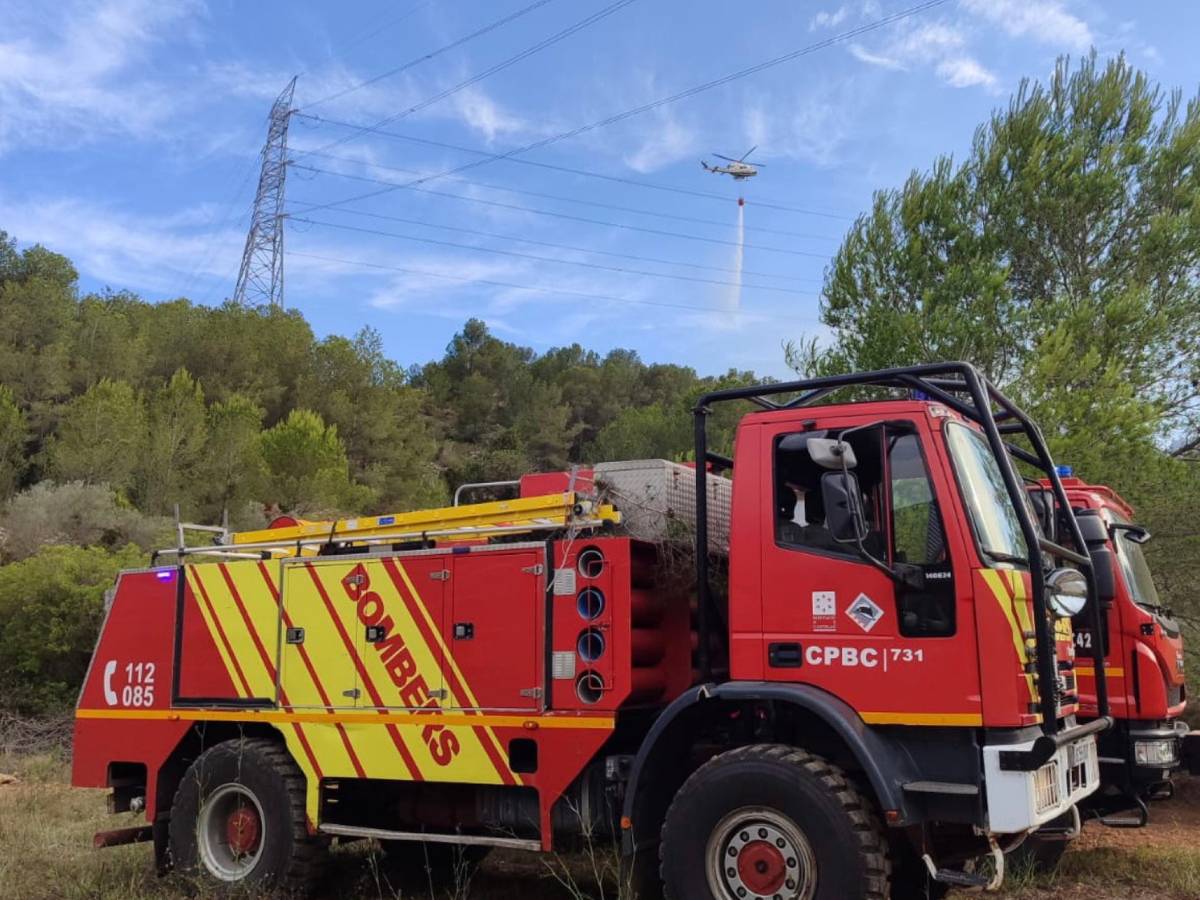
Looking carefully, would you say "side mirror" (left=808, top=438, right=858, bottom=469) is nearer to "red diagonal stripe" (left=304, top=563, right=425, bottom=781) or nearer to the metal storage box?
the metal storage box

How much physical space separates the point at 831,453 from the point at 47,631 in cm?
1545

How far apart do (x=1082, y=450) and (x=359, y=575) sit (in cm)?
1035

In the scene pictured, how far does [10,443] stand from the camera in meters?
27.1

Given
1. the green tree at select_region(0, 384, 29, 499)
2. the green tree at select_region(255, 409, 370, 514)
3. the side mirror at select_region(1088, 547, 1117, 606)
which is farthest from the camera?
the green tree at select_region(255, 409, 370, 514)

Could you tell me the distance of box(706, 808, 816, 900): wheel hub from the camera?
4.84 metres

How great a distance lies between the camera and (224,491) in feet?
92.2

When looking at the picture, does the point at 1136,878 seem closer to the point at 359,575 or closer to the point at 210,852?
the point at 359,575

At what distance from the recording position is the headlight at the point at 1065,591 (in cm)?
488

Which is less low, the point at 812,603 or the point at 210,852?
the point at 812,603

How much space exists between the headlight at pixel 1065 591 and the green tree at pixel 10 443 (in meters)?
27.9

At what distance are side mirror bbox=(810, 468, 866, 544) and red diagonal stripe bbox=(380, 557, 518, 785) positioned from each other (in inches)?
96.1

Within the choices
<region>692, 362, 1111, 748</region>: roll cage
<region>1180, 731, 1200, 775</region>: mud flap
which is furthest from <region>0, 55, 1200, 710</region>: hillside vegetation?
<region>692, 362, 1111, 748</region>: roll cage

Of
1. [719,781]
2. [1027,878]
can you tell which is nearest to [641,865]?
[719,781]

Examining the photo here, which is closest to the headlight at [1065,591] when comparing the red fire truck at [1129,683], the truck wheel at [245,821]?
the red fire truck at [1129,683]
